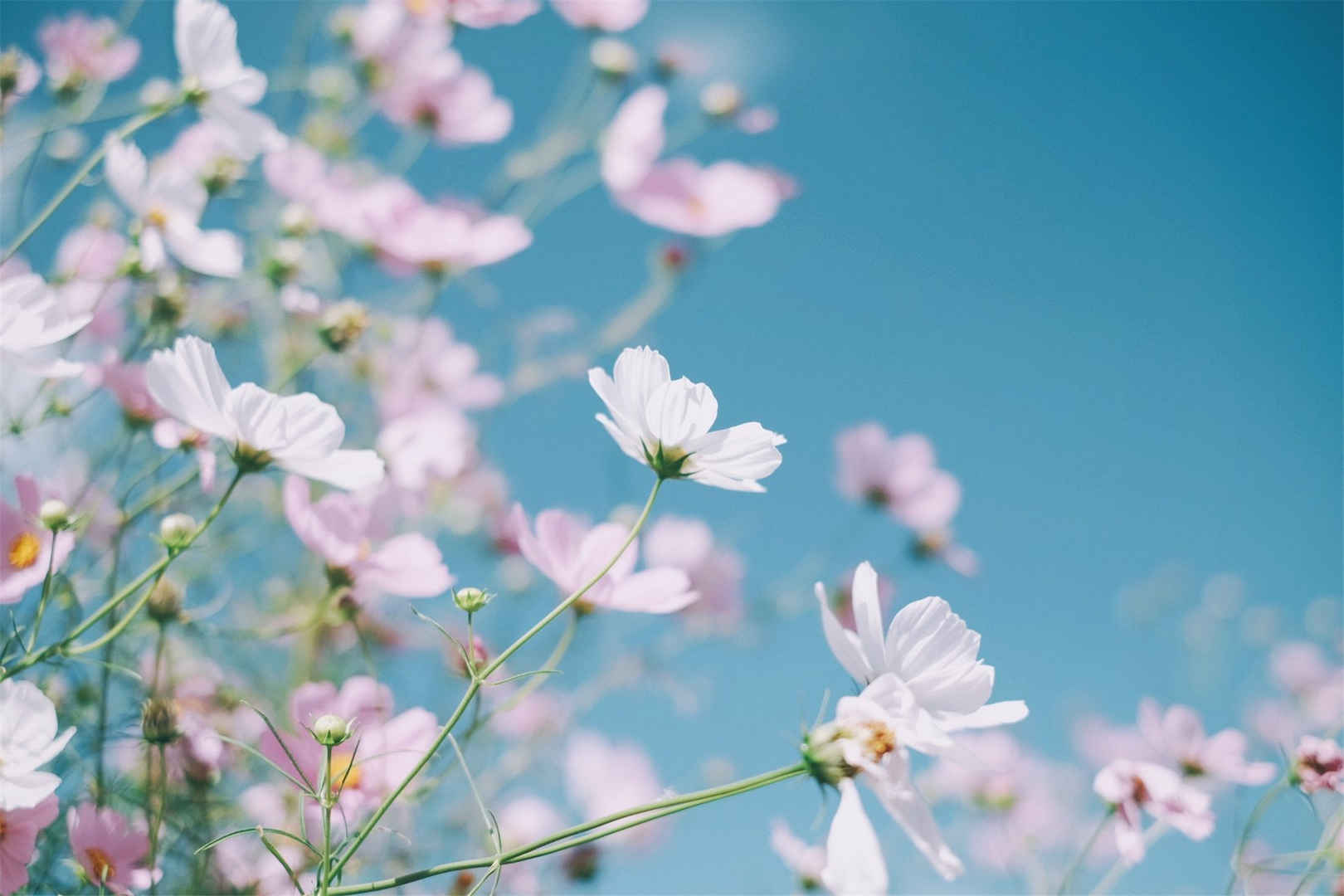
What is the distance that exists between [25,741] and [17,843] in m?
0.05

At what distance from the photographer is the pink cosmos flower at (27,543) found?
1.43 feet

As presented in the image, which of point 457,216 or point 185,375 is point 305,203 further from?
point 185,375

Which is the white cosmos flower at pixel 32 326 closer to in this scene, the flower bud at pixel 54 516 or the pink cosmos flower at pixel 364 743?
the flower bud at pixel 54 516

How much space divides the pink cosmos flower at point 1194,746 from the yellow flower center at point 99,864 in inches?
24.5

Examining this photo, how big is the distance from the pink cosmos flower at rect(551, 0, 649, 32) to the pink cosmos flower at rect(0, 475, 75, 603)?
0.69 metres

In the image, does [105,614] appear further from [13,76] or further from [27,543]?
[13,76]

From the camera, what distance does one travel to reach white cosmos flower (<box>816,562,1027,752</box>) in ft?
1.18

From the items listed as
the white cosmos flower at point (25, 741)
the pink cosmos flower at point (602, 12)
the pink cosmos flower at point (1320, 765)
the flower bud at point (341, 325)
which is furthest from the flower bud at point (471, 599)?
the pink cosmos flower at point (602, 12)

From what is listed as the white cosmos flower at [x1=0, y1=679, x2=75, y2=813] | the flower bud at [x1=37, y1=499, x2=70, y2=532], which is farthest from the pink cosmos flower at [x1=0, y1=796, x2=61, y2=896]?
the flower bud at [x1=37, y1=499, x2=70, y2=532]

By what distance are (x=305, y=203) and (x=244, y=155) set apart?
0.22 m

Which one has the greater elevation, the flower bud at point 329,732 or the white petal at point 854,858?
the white petal at point 854,858

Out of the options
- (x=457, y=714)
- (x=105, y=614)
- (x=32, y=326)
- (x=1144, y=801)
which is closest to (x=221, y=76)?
(x=32, y=326)

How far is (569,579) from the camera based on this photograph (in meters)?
0.47

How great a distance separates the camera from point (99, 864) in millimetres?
448
